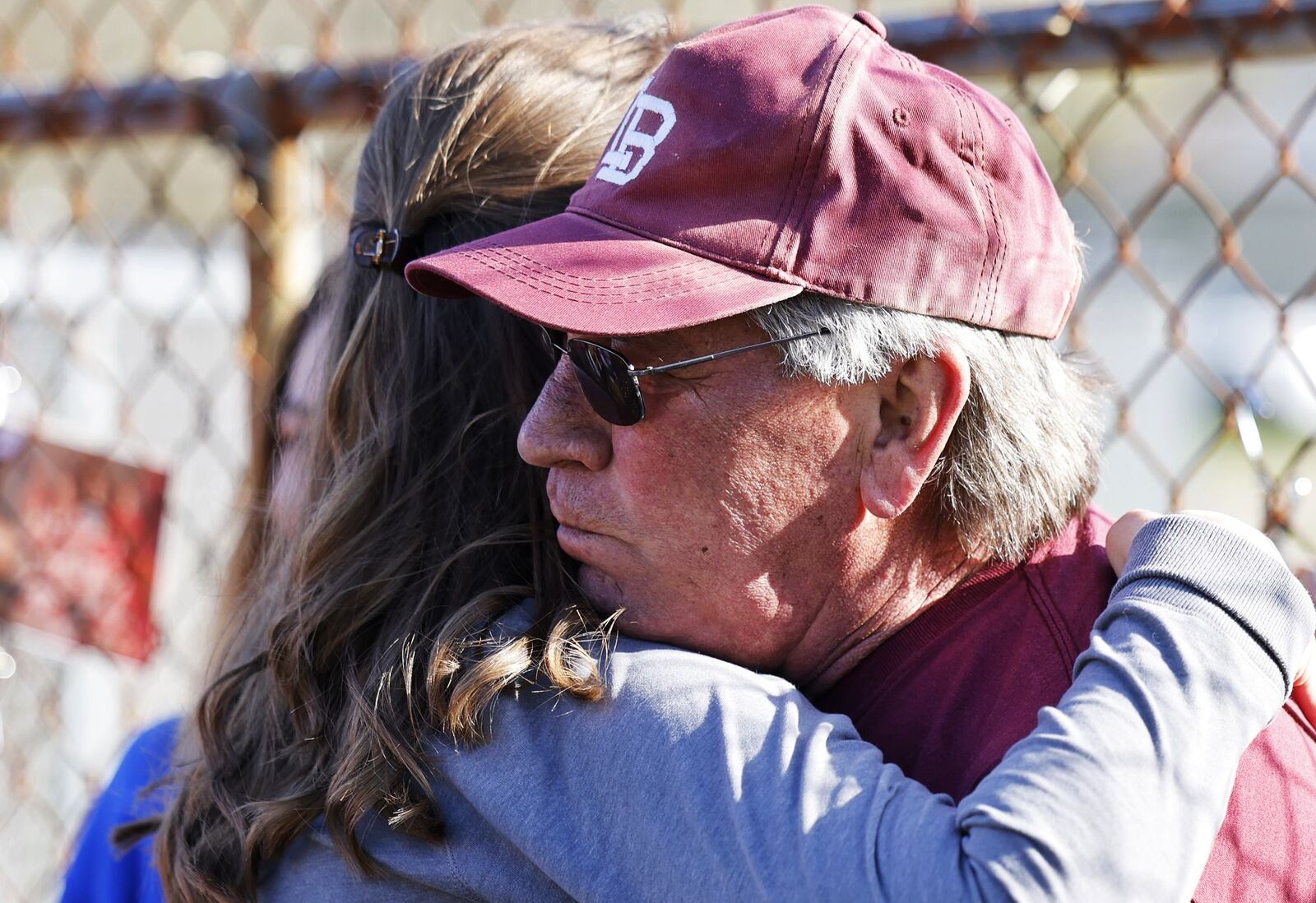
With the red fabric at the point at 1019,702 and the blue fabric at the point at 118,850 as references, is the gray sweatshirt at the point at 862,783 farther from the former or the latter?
the blue fabric at the point at 118,850

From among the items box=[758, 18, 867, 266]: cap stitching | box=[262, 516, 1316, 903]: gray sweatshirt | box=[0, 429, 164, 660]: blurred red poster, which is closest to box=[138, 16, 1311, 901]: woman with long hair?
box=[262, 516, 1316, 903]: gray sweatshirt

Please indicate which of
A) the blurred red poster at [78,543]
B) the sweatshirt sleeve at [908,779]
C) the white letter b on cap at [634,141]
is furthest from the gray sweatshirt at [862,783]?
the blurred red poster at [78,543]

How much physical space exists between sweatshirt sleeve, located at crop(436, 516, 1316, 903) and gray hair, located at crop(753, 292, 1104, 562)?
0.16 metres

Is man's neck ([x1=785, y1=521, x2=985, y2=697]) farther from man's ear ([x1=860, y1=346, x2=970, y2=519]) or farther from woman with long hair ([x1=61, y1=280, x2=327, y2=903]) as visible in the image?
woman with long hair ([x1=61, y1=280, x2=327, y2=903])

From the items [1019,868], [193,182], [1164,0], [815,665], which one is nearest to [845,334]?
[815,665]

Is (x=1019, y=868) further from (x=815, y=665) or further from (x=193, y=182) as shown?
(x=193, y=182)

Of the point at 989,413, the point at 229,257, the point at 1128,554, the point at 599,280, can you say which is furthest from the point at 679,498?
the point at 229,257

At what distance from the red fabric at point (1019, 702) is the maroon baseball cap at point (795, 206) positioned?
0.28m

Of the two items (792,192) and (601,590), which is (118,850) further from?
(792,192)

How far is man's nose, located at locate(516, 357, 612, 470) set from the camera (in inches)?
51.4

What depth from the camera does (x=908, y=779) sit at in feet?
3.67

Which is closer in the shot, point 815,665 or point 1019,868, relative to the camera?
point 1019,868

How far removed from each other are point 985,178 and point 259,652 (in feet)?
3.24

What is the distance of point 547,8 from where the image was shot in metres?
7.11
